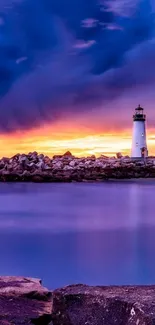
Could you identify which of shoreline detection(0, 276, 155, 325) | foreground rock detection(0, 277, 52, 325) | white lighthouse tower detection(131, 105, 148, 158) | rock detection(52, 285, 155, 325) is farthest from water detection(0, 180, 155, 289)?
white lighthouse tower detection(131, 105, 148, 158)

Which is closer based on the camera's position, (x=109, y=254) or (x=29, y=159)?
(x=109, y=254)

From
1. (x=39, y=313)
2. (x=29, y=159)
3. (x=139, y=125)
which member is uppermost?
(x=139, y=125)

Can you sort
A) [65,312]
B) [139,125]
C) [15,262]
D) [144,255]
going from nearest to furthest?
1. [65,312]
2. [15,262]
3. [144,255]
4. [139,125]

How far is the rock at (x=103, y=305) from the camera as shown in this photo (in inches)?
114

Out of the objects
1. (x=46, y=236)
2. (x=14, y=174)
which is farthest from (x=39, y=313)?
(x=14, y=174)

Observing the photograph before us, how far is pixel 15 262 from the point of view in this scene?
8.07 m

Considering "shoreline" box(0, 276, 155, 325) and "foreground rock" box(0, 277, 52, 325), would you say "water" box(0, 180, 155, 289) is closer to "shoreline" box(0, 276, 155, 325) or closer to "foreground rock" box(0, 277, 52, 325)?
"foreground rock" box(0, 277, 52, 325)

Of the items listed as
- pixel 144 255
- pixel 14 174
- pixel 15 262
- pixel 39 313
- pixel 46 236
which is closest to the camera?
pixel 39 313

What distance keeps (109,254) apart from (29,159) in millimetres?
23250

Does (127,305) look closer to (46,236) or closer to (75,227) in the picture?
(46,236)

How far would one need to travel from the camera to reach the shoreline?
9.59 feet

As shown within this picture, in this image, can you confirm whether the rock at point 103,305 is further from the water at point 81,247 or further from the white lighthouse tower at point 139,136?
the white lighthouse tower at point 139,136

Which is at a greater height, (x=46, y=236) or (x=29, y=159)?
(x=29, y=159)

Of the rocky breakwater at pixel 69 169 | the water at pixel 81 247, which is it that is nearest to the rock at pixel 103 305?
the water at pixel 81 247
